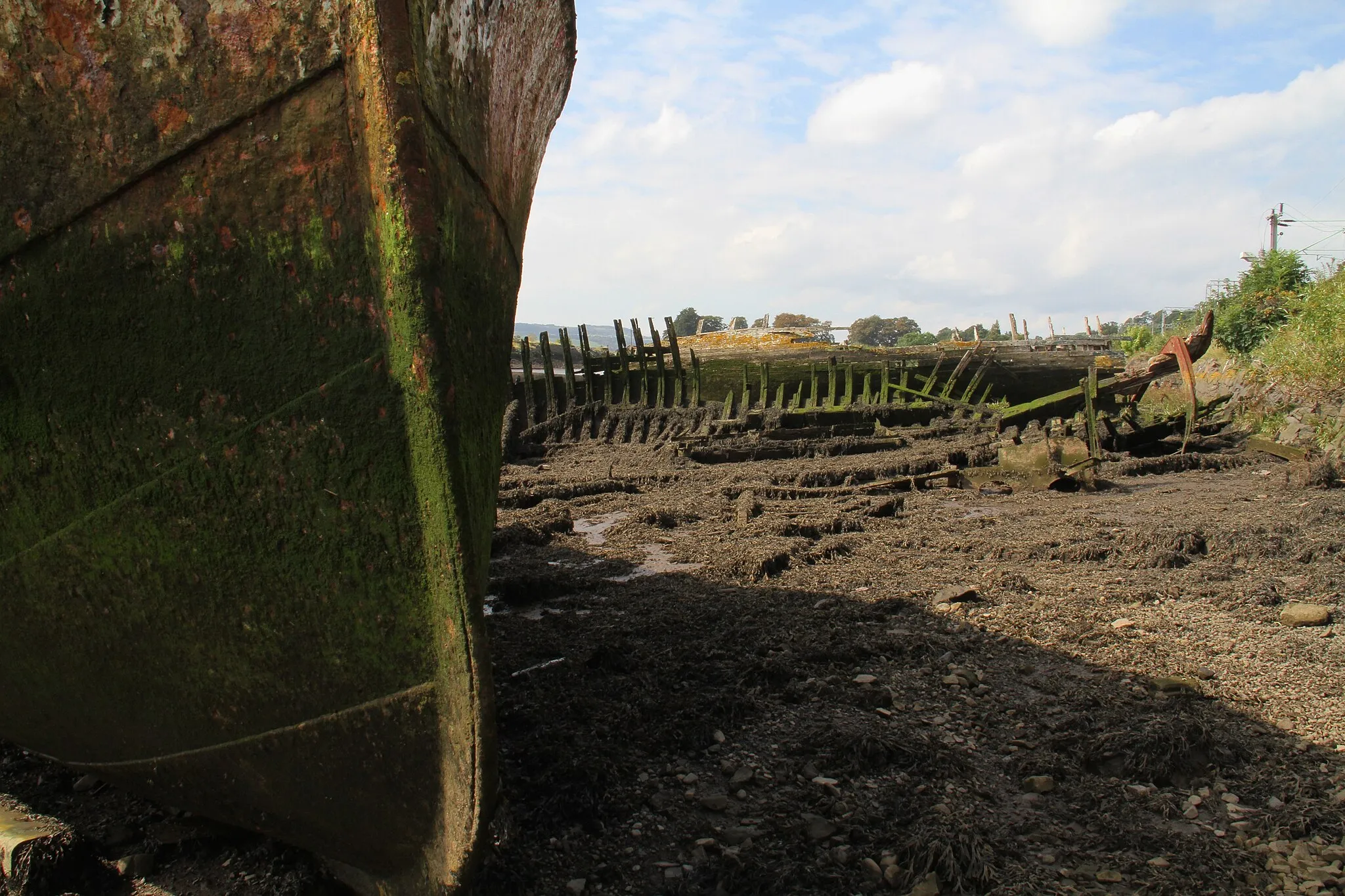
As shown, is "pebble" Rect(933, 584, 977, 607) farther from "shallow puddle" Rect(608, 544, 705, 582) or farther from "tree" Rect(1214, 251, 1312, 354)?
"tree" Rect(1214, 251, 1312, 354)

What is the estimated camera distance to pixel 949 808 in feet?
8.75

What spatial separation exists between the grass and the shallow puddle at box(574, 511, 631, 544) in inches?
381

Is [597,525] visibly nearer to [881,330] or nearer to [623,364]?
[623,364]

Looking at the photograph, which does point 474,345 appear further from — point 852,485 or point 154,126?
point 852,485

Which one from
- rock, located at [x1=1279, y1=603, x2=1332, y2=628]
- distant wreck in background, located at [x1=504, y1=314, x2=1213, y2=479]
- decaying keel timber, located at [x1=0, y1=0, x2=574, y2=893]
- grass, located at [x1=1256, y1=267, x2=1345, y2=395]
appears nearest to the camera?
decaying keel timber, located at [x1=0, y1=0, x2=574, y2=893]

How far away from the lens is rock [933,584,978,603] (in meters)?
4.82

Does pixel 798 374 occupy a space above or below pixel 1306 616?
above

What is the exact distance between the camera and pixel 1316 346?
499 inches

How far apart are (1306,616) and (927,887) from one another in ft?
10.3

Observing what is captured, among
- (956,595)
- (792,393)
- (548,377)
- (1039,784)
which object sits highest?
(548,377)

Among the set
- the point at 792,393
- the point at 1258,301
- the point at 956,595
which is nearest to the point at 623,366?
the point at 792,393

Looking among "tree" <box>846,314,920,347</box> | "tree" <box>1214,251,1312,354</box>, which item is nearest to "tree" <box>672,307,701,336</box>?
"tree" <box>846,314,920,347</box>

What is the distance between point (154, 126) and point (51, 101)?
0.31m

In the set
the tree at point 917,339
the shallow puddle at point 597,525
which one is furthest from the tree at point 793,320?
the shallow puddle at point 597,525
